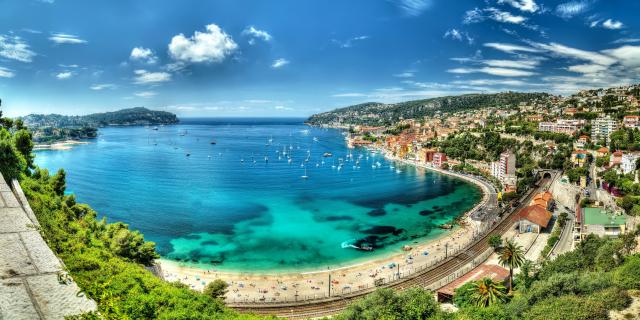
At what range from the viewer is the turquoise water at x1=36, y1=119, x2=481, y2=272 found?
24562 mm

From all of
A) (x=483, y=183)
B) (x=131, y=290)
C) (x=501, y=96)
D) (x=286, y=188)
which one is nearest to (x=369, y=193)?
(x=286, y=188)

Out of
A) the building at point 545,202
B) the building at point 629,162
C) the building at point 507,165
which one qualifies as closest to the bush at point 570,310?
the building at point 545,202

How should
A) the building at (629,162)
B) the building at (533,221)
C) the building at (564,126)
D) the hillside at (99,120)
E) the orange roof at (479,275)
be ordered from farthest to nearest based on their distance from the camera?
the hillside at (99,120)
the building at (564,126)
the building at (629,162)
the building at (533,221)
the orange roof at (479,275)

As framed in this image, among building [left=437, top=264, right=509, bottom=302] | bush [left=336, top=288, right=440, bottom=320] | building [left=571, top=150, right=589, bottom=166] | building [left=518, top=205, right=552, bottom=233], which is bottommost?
building [left=437, top=264, right=509, bottom=302]

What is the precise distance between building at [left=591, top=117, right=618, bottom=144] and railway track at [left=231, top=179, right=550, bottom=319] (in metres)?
29.8

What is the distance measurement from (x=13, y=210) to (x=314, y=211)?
27.9 m

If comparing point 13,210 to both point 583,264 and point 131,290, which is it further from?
point 583,264

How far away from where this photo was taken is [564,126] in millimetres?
54250

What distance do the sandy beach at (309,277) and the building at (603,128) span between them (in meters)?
34.5

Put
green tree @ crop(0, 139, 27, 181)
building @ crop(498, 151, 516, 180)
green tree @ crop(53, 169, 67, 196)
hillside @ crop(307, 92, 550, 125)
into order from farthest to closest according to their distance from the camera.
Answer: hillside @ crop(307, 92, 550, 125)
building @ crop(498, 151, 516, 180)
green tree @ crop(53, 169, 67, 196)
green tree @ crop(0, 139, 27, 181)

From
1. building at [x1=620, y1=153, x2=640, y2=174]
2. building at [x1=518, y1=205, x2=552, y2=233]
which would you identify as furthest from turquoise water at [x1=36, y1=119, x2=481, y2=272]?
building at [x1=620, y1=153, x2=640, y2=174]

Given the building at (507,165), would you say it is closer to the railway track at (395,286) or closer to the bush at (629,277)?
the railway track at (395,286)

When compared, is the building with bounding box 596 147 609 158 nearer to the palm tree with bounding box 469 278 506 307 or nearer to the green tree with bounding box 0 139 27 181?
the palm tree with bounding box 469 278 506 307

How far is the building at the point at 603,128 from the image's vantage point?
153 ft
